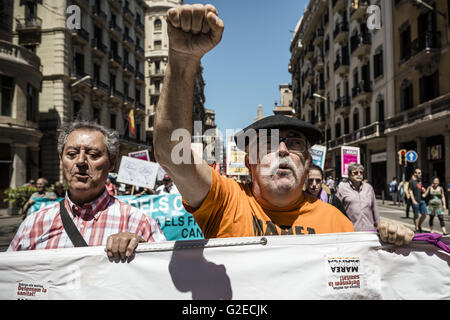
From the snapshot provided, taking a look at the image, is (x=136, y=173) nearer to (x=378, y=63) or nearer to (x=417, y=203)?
(x=417, y=203)

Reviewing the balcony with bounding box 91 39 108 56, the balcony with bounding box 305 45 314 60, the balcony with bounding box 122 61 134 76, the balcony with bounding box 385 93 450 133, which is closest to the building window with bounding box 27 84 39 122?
the balcony with bounding box 91 39 108 56

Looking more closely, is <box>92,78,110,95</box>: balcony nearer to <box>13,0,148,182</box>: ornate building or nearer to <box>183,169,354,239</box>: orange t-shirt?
<box>13,0,148,182</box>: ornate building

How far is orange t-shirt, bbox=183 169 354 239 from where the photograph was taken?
1.66 m

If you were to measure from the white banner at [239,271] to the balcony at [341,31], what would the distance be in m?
29.2

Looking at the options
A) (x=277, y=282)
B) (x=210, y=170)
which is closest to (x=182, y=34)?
(x=210, y=170)

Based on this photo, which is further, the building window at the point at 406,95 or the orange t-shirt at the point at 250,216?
the building window at the point at 406,95

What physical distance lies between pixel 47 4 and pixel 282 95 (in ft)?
181

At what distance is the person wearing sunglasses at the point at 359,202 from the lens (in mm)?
4887

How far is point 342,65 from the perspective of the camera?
28.0 meters

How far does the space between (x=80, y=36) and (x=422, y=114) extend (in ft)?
72.2

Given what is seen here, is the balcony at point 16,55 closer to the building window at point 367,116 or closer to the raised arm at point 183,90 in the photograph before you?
the raised arm at point 183,90

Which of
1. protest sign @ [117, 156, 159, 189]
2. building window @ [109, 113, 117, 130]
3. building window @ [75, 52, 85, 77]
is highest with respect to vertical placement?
building window @ [75, 52, 85, 77]

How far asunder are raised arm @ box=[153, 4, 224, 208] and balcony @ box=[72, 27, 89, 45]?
80.9ft

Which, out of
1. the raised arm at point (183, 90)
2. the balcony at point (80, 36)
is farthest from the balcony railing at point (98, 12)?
the raised arm at point (183, 90)
